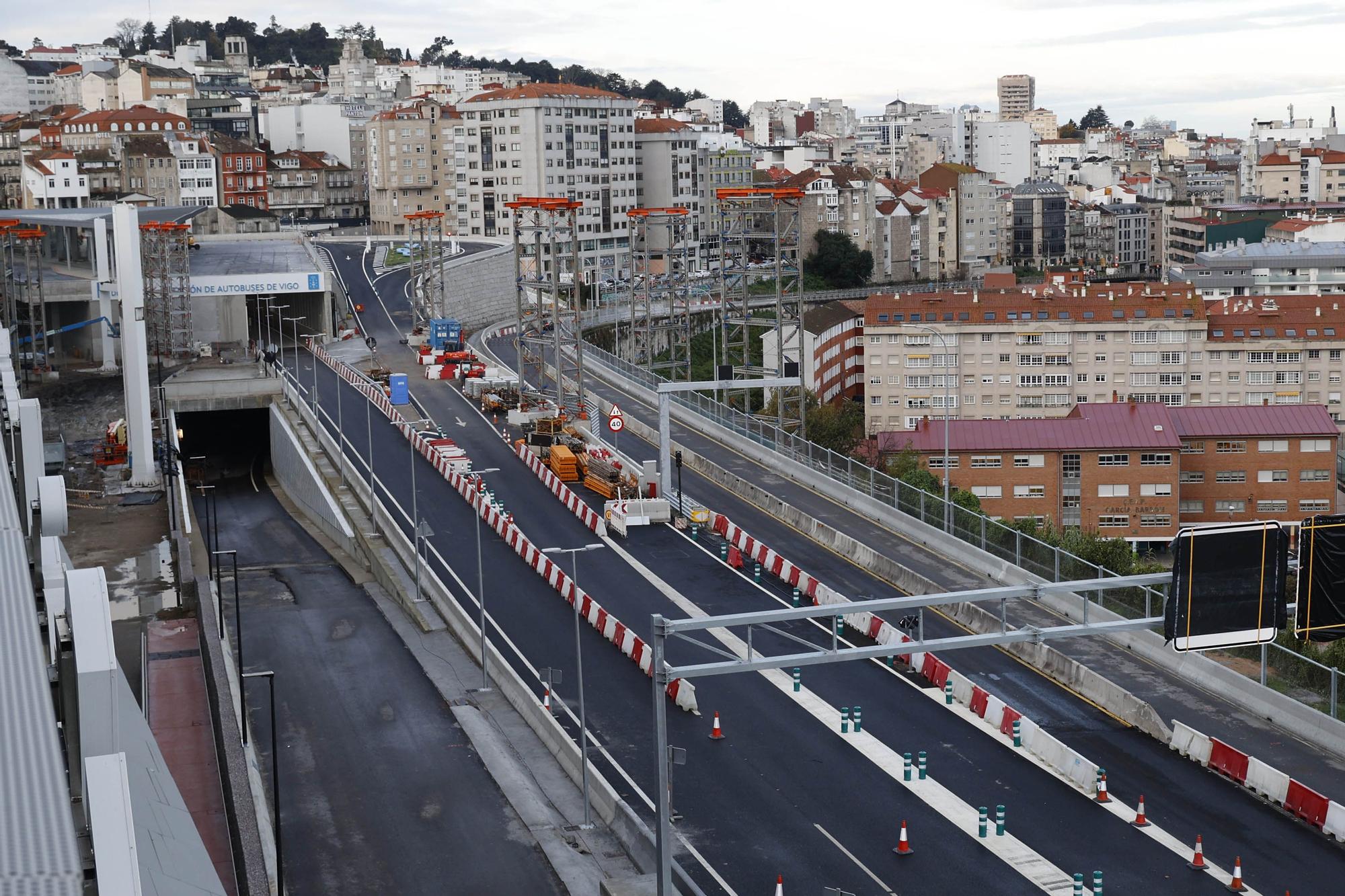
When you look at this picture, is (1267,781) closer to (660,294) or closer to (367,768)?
(367,768)

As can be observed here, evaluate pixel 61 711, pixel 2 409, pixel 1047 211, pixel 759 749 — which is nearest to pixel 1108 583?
pixel 759 749

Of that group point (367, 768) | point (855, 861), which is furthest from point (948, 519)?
point (855, 861)

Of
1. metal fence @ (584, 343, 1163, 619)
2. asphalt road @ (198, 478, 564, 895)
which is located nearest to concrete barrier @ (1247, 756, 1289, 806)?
metal fence @ (584, 343, 1163, 619)

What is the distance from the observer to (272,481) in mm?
72375

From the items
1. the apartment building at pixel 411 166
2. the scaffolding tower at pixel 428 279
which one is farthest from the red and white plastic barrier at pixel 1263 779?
the apartment building at pixel 411 166

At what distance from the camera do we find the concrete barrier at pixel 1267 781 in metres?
29.2

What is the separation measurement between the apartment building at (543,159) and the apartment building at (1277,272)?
5176 centimetres

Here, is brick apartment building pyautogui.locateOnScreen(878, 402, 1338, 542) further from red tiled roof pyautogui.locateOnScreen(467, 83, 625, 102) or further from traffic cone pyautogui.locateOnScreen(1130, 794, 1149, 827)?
red tiled roof pyautogui.locateOnScreen(467, 83, 625, 102)

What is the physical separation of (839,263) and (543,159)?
35.4m

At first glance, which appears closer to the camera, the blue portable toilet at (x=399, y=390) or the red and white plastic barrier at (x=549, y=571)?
the red and white plastic barrier at (x=549, y=571)

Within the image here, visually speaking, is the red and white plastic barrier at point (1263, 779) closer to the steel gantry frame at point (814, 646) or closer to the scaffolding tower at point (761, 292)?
the steel gantry frame at point (814, 646)

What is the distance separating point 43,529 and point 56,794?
13.1 m

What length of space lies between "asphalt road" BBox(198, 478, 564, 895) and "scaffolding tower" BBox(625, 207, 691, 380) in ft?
113

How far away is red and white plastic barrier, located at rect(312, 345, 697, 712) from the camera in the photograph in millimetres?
35094
